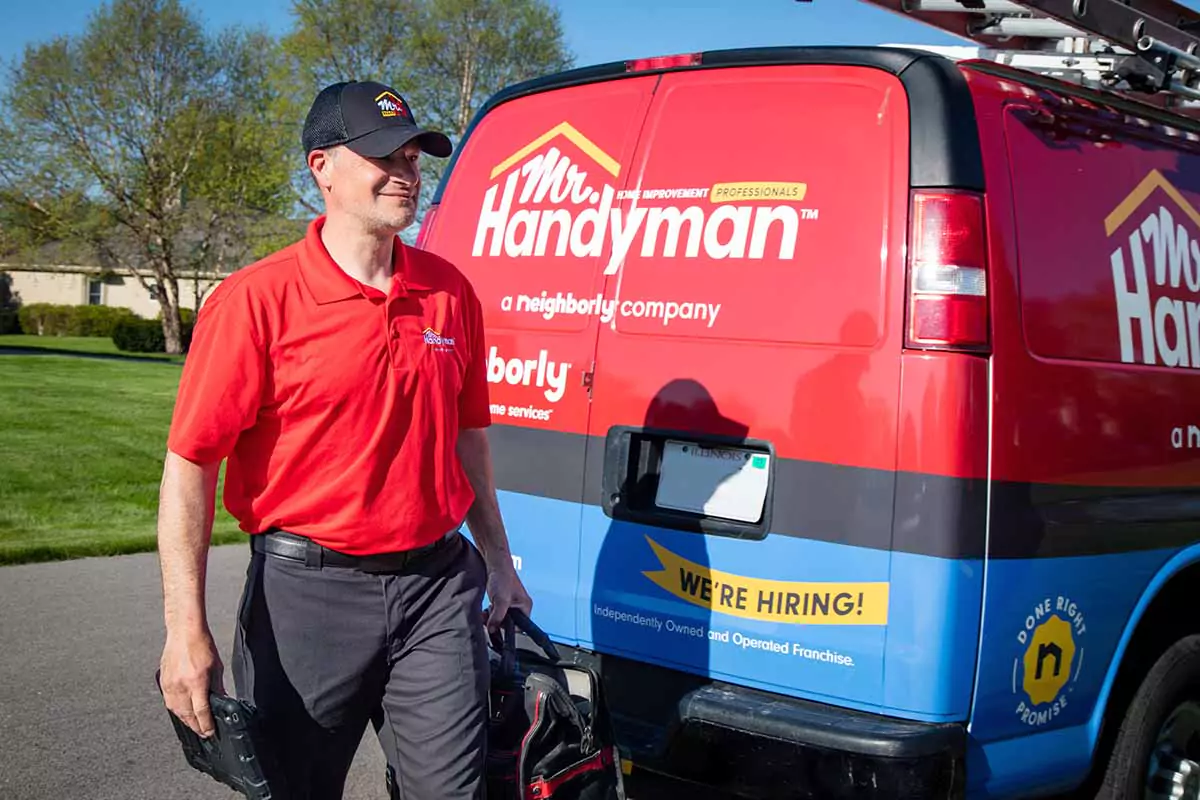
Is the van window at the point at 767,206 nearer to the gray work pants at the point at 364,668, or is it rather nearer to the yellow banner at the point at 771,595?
the yellow banner at the point at 771,595

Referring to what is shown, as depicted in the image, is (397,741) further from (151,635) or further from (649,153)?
(151,635)

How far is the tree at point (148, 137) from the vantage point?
126 feet

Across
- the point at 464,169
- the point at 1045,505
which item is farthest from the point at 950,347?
the point at 464,169

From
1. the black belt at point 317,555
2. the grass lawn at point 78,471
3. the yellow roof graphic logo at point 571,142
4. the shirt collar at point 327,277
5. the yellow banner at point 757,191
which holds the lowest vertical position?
the grass lawn at point 78,471

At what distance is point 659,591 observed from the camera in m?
3.46

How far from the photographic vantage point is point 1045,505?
3180 mm

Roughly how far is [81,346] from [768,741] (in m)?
41.7

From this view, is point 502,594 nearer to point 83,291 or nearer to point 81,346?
point 81,346

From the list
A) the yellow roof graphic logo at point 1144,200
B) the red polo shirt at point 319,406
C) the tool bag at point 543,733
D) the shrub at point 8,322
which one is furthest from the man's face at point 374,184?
the shrub at point 8,322

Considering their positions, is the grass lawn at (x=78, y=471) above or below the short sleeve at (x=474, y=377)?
below

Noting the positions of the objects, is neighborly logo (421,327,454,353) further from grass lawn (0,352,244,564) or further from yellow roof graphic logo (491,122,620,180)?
grass lawn (0,352,244,564)

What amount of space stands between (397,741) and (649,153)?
1.84 metres

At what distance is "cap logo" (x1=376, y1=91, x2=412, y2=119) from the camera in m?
2.74

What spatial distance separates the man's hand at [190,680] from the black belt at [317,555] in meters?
0.26
